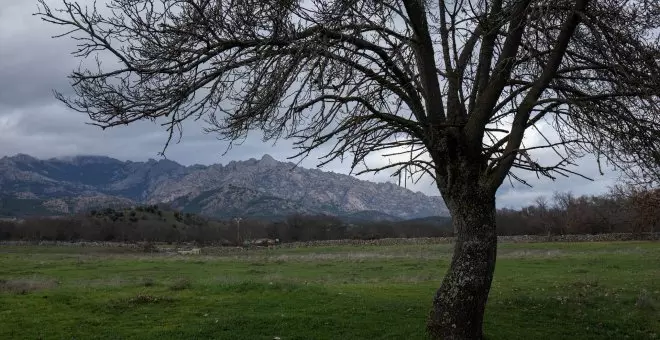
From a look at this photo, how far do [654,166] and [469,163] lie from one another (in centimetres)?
350

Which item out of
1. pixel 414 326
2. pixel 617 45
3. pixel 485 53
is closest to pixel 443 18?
pixel 485 53

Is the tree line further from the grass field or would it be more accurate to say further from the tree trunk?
the tree trunk

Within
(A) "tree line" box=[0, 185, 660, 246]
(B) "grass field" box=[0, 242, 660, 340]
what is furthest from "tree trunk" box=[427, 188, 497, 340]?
(A) "tree line" box=[0, 185, 660, 246]

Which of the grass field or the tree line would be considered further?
the tree line

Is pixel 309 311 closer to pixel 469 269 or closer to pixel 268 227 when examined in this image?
pixel 469 269

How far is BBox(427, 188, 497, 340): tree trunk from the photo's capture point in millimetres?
9781

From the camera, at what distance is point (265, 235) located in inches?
4547

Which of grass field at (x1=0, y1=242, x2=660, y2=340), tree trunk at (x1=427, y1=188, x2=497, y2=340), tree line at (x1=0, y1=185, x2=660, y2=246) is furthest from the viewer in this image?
tree line at (x1=0, y1=185, x2=660, y2=246)

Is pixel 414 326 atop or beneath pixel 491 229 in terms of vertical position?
beneath

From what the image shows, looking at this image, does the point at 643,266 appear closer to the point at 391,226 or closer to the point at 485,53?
the point at 485,53

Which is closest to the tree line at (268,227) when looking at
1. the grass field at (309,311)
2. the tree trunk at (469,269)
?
the grass field at (309,311)

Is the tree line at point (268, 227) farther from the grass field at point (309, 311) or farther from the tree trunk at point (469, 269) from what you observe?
the tree trunk at point (469, 269)

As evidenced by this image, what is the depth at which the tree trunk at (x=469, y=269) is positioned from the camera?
32.1 ft

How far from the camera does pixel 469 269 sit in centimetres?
979
